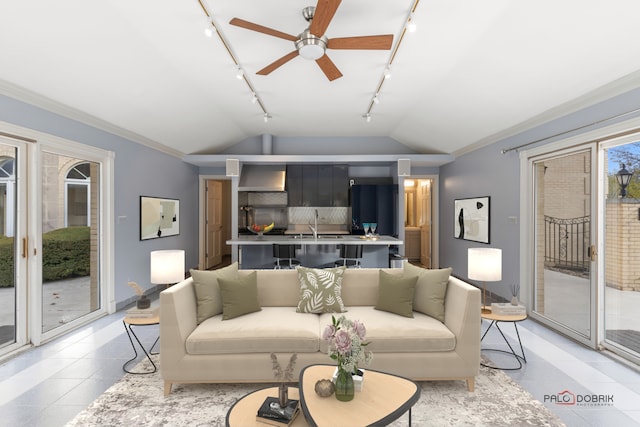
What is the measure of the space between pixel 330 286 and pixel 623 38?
312 cm

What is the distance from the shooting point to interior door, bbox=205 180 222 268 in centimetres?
819

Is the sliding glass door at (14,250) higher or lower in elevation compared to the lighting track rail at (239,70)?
lower

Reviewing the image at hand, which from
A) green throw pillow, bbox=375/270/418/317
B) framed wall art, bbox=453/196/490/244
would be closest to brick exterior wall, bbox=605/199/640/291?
framed wall art, bbox=453/196/490/244

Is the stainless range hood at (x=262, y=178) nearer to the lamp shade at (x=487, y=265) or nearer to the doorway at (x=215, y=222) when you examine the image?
the doorway at (x=215, y=222)

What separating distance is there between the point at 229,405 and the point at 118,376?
1157 mm

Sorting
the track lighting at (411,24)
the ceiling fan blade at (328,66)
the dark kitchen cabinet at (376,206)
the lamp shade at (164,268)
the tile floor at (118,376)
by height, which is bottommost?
→ the tile floor at (118,376)

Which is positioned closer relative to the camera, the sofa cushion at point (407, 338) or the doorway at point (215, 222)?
the sofa cushion at point (407, 338)

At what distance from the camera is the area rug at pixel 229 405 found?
2.26 meters

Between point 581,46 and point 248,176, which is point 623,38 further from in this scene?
point 248,176

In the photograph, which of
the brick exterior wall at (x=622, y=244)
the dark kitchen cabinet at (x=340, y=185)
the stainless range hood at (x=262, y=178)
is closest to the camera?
the brick exterior wall at (x=622, y=244)

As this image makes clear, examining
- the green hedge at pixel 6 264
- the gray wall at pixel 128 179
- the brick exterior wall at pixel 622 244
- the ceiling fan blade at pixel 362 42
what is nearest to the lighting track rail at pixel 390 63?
the ceiling fan blade at pixel 362 42

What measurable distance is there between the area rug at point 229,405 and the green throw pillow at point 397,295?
1.99 ft

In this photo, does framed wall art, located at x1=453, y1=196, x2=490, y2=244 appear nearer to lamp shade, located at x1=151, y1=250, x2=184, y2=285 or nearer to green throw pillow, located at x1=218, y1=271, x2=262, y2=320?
green throw pillow, located at x1=218, y1=271, x2=262, y2=320

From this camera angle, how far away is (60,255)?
4.10 meters
